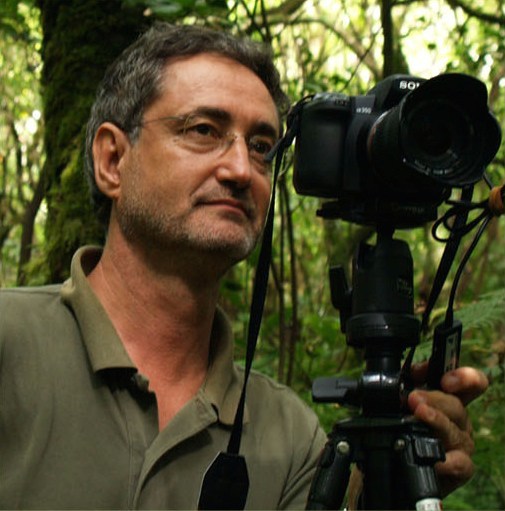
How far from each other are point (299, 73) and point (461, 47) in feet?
3.65

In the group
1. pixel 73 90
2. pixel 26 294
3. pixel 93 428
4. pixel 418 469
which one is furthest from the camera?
pixel 73 90

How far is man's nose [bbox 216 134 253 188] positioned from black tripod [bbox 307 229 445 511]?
0.66 m

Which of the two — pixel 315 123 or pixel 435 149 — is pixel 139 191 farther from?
pixel 435 149

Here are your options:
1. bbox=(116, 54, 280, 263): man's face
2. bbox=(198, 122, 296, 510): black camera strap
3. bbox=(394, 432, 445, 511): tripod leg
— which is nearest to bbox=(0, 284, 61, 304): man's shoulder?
bbox=(116, 54, 280, 263): man's face

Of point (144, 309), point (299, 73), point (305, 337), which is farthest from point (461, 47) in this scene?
point (144, 309)

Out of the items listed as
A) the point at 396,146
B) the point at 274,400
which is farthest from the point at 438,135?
the point at 274,400

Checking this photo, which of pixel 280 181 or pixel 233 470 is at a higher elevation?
pixel 280 181

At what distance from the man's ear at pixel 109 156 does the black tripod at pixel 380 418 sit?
1029 millimetres

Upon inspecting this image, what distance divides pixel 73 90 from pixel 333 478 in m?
2.08

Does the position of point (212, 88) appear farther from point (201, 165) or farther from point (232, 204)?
point (232, 204)

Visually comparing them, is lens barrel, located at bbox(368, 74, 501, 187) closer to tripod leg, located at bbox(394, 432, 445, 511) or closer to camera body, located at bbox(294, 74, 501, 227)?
camera body, located at bbox(294, 74, 501, 227)

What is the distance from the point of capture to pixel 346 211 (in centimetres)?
180

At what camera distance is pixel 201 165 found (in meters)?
2.27

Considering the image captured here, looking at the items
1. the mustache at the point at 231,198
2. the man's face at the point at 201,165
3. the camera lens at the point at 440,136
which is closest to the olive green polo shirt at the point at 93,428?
the man's face at the point at 201,165
